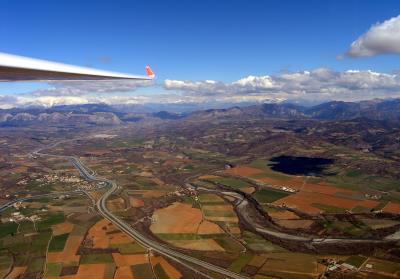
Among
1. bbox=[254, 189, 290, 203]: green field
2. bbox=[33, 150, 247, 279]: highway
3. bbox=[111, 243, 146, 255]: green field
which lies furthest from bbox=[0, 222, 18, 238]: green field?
bbox=[254, 189, 290, 203]: green field

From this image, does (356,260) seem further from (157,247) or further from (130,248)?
(130,248)

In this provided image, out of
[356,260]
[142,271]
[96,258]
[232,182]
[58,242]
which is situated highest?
[356,260]

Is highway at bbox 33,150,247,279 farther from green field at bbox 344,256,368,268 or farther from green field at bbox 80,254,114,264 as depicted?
green field at bbox 344,256,368,268

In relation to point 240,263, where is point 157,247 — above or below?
below

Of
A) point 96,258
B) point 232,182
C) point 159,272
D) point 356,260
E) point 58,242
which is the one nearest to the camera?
point 159,272

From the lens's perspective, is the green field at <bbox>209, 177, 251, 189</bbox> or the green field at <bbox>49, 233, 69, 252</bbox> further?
the green field at <bbox>209, 177, 251, 189</bbox>

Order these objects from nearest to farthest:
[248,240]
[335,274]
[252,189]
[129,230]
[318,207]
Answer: [335,274] → [248,240] → [129,230] → [318,207] → [252,189]

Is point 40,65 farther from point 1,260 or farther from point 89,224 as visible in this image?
point 89,224

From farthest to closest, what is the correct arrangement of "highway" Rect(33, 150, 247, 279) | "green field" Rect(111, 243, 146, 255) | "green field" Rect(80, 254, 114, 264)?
"green field" Rect(111, 243, 146, 255) < "green field" Rect(80, 254, 114, 264) < "highway" Rect(33, 150, 247, 279)

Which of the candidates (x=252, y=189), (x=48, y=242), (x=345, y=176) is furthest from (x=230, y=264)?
(x=345, y=176)

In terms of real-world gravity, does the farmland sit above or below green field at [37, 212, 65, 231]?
above

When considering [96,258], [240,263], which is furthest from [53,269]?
[240,263]
